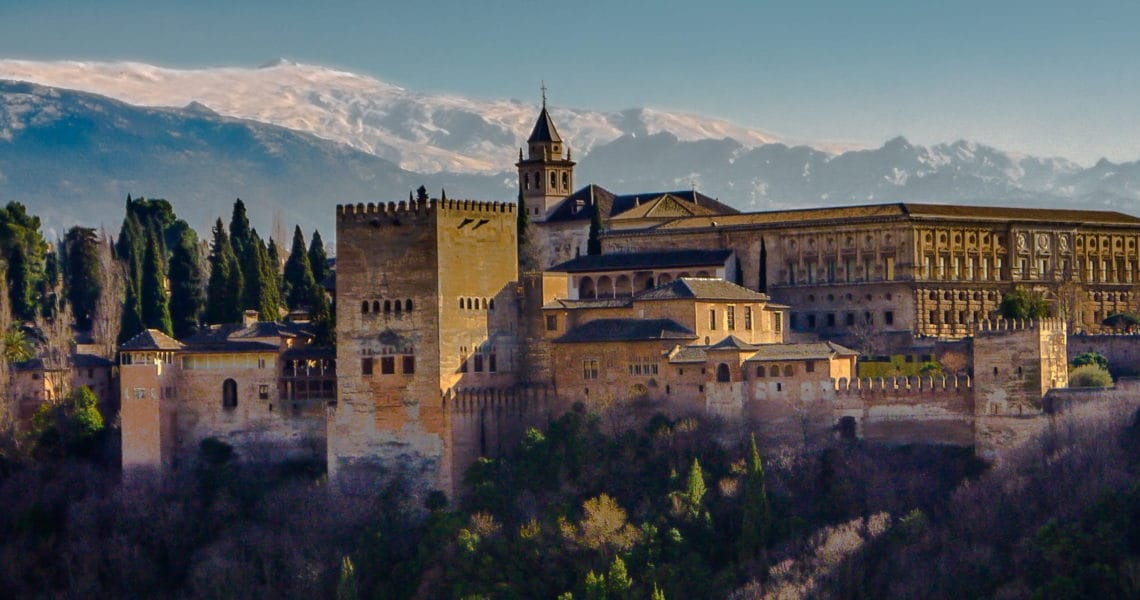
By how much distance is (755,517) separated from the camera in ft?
187

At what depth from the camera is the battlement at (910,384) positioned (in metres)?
60.6

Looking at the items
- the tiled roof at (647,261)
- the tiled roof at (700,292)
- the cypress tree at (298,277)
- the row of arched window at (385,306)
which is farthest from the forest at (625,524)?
the cypress tree at (298,277)

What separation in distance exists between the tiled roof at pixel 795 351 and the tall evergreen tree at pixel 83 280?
29141 mm

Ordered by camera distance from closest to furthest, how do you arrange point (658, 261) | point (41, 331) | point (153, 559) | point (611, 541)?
1. point (611, 541)
2. point (153, 559)
3. point (658, 261)
4. point (41, 331)

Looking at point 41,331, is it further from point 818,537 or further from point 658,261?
point 818,537

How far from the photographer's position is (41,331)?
3127 inches

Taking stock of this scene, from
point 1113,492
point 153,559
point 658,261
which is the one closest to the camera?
point 1113,492

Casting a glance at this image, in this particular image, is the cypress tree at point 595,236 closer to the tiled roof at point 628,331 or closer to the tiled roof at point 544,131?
the tiled roof at point 544,131

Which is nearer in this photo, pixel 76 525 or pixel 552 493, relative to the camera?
pixel 552 493

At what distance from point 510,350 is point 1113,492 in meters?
18.4

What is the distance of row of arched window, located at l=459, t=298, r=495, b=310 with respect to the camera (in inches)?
2537

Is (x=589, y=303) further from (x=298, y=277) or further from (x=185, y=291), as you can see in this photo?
(x=298, y=277)

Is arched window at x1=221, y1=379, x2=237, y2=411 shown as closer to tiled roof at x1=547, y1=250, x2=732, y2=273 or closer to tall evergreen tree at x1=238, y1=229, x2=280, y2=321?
tall evergreen tree at x1=238, y1=229, x2=280, y2=321

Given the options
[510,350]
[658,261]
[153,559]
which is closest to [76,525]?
[153,559]
